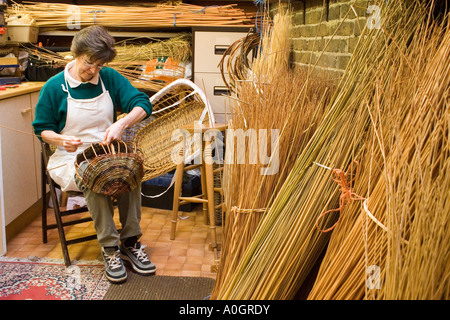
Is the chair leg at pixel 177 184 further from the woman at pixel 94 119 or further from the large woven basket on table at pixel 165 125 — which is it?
the woman at pixel 94 119

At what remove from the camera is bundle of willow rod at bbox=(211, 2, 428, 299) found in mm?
1353

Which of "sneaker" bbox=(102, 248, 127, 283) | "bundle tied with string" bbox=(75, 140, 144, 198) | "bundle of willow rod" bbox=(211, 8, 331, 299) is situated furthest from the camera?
"sneaker" bbox=(102, 248, 127, 283)

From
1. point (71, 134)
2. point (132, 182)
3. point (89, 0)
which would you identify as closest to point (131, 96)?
point (71, 134)

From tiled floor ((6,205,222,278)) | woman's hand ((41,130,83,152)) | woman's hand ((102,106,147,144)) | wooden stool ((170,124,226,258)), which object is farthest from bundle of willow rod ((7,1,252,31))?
woman's hand ((41,130,83,152))

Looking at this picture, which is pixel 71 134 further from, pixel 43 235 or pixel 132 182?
pixel 43 235

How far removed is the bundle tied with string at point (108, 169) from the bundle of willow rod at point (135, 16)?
1709 mm

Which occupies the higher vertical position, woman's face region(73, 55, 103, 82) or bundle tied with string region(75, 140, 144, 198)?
woman's face region(73, 55, 103, 82)

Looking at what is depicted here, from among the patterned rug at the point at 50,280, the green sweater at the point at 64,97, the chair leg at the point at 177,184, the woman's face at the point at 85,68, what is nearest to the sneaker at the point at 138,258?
the patterned rug at the point at 50,280

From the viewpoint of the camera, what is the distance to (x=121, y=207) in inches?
102

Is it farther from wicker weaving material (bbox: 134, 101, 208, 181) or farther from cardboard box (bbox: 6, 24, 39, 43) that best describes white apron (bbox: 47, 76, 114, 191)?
cardboard box (bbox: 6, 24, 39, 43)

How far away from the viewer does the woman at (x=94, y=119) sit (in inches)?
91.2

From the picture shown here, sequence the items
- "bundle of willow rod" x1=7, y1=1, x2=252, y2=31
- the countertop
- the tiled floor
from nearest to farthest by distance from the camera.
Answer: the tiled floor, the countertop, "bundle of willow rod" x1=7, y1=1, x2=252, y2=31
